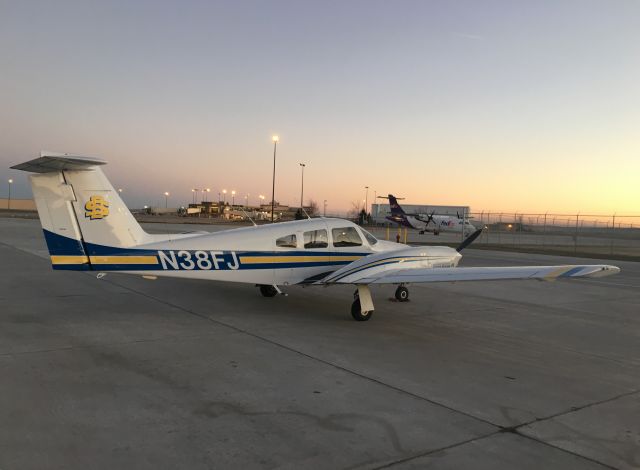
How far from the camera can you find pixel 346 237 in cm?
1117

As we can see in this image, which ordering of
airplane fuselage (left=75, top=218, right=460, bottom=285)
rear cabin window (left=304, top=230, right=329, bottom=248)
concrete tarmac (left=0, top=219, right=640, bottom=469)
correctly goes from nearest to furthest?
1. concrete tarmac (left=0, top=219, right=640, bottom=469)
2. airplane fuselage (left=75, top=218, right=460, bottom=285)
3. rear cabin window (left=304, top=230, right=329, bottom=248)

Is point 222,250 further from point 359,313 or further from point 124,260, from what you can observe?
point 359,313

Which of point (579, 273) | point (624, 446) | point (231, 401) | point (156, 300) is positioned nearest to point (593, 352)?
point (579, 273)

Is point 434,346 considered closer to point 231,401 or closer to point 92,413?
point 231,401

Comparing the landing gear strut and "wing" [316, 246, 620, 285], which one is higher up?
"wing" [316, 246, 620, 285]

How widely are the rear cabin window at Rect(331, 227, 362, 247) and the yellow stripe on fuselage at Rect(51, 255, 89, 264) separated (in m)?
5.19

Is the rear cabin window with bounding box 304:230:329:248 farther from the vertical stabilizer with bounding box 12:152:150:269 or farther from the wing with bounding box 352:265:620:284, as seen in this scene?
the vertical stabilizer with bounding box 12:152:150:269

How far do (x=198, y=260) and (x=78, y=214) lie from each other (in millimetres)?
2323

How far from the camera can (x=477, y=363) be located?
7.29 metres

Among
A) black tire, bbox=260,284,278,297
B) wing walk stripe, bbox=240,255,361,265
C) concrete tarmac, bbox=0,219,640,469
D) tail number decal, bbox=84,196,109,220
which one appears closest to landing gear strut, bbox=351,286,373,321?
concrete tarmac, bbox=0,219,640,469

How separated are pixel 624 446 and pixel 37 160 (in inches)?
354

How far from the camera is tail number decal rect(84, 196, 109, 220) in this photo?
28.9 ft

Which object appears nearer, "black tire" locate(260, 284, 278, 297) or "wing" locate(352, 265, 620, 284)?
"wing" locate(352, 265, 620, 284)

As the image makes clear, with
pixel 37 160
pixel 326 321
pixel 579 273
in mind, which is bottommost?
pixel 326 321
